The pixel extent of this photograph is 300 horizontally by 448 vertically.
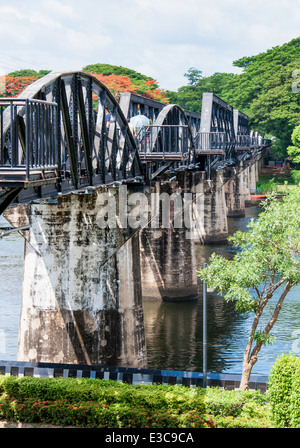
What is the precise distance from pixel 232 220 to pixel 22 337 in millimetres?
56576

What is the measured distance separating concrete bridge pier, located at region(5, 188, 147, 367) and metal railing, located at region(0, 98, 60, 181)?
10006mm

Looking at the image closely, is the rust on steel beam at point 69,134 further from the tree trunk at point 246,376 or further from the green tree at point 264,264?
the tree trunk at point 246,376

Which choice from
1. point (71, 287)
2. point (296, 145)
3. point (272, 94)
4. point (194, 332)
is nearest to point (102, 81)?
point (272, 94)

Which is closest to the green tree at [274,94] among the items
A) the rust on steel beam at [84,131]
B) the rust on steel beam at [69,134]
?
the rust on steel beam at [84,131]

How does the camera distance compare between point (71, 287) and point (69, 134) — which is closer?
point (69, 134)

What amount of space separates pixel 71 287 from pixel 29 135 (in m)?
12.9

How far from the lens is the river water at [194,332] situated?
30.9m

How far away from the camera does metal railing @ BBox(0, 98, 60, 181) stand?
1207 cm

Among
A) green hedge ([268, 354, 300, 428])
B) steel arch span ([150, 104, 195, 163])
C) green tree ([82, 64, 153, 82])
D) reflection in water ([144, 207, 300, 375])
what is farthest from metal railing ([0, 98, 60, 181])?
green tree ([82, 64, 153, 82])

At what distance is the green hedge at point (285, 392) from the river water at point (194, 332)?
41.4ft

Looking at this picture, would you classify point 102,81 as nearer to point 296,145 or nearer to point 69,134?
point 296,145

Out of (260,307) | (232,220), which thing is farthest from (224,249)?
(260,307)

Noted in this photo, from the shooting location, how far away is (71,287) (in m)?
24.5
